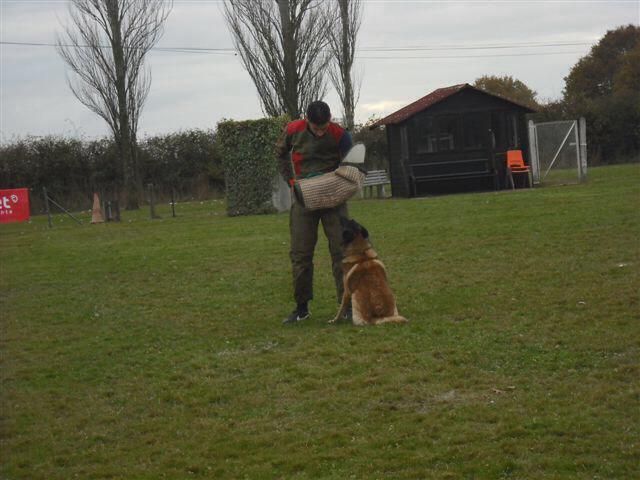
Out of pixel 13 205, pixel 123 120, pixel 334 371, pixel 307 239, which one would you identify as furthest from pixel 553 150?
pixel 334 371

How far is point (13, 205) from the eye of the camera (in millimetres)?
27484

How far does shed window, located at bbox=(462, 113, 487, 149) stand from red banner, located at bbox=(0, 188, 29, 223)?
12380 millimetres

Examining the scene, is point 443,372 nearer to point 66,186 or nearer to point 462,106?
point 462,106

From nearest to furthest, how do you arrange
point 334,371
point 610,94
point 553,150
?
point 334,371 < point 553,150 < point 610,94

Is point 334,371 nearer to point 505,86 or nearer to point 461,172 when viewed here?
point 461,172

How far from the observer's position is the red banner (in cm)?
2744

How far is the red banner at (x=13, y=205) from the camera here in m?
27.4

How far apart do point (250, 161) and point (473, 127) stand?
6.46m

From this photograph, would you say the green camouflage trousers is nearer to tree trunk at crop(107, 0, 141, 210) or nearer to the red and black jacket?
the red and black jacket

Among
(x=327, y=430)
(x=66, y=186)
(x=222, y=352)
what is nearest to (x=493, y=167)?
(x=66, y=186)

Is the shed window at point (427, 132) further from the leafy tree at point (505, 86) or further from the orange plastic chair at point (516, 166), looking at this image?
the leafy tree at point (505, 86)

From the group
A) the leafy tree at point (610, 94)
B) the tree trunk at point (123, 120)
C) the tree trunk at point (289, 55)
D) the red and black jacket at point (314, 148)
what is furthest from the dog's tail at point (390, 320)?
the leafy tree at point (610, 94)

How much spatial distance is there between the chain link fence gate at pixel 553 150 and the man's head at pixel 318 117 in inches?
774

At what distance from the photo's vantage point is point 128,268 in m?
14.3
